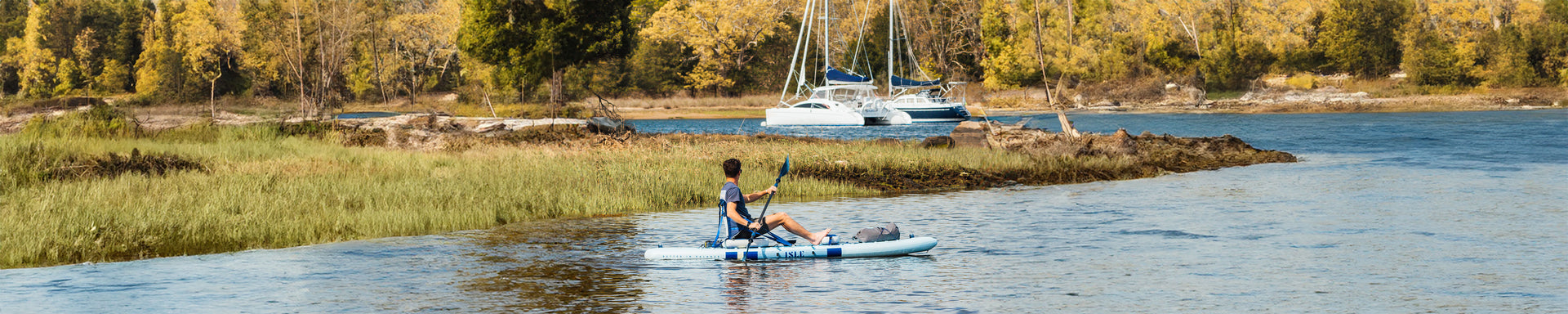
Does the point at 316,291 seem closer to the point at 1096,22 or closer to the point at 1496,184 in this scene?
the point at 1496,184

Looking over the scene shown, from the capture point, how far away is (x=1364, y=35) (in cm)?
12062

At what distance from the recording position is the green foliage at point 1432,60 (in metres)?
118

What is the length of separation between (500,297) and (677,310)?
199 cm

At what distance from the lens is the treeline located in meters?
100

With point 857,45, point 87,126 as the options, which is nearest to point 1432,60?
point 857,45

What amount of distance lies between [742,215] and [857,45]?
79.3m

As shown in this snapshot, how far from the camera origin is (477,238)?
19.7 m

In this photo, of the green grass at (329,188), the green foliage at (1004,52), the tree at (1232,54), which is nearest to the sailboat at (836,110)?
the green grass at (329,188)

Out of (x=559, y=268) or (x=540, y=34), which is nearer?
(x=559, y=268)

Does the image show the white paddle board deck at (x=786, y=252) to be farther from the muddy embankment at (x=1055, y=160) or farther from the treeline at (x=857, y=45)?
the treeline at (x=857, y=45)

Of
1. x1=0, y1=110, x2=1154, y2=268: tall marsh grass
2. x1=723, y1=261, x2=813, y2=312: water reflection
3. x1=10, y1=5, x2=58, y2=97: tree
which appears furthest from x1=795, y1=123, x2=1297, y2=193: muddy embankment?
x1=10, y1=5, x2=58, y2=97: tree

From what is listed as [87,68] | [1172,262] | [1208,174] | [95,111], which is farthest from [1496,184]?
[87,68]

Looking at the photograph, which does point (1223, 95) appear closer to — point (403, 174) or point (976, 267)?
point (403, 174)

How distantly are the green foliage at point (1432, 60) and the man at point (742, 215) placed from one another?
11539cm
